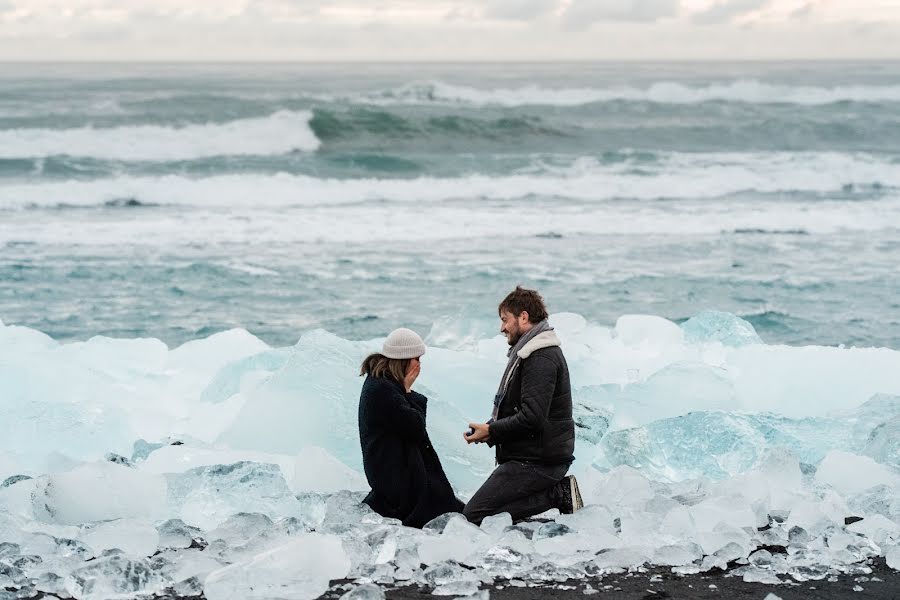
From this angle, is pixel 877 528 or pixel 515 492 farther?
pixel 515 492

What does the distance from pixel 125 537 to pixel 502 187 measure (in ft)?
61.4

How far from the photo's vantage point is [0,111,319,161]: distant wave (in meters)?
27.5

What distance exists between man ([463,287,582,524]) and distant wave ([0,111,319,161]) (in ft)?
77.0

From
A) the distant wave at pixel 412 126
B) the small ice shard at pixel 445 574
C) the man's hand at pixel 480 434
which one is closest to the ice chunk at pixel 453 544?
the small ice shard at pixel 445 574

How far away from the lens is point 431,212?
1966 centimetres

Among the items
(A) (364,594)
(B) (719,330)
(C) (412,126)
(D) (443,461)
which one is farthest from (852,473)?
(C) (412,126)

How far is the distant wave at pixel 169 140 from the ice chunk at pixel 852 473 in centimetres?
2356

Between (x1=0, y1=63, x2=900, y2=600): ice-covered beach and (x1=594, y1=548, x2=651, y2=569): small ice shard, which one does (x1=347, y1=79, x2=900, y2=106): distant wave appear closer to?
(x1=0, y1=63, x2=900, y2=600): ice-covered beach

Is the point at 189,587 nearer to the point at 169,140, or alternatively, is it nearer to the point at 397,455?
the point at 397,455

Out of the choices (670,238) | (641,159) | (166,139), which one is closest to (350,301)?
(670,238)

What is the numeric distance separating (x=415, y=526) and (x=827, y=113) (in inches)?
1413

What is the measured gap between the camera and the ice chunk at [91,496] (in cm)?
511

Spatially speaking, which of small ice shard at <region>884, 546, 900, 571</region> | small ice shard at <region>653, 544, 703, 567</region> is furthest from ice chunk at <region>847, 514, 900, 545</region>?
small ice shard at <region>653, 544, 703, 567</region>

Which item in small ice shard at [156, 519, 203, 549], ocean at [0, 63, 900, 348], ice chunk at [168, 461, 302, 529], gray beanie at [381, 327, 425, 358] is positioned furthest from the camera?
ocean at [0, 63, 900, 348]
